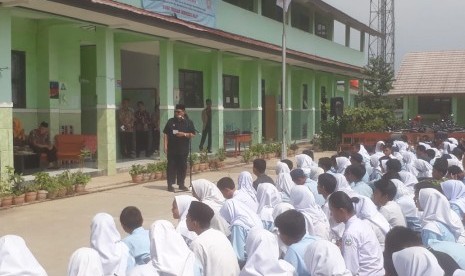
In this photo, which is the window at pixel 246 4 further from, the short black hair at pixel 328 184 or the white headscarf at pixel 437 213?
the white headscarf at pixel 437 213

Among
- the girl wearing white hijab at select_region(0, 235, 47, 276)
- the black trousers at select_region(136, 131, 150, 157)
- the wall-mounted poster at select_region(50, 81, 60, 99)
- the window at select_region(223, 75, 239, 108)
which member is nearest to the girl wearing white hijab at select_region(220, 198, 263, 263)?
the girl wearing white hijab at select_region(0, 235, 47, 276)

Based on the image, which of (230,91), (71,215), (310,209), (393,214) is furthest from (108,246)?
(230,91)

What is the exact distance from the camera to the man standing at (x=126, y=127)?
15945 millimetres

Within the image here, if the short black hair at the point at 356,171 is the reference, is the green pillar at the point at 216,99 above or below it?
above

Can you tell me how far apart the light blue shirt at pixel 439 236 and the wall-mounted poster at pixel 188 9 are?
35.8ft

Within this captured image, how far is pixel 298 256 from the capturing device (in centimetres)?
446

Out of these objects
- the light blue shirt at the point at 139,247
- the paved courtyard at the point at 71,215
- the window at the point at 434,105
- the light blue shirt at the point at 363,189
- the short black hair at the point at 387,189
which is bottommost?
the paved courtyard at the point at 71,215

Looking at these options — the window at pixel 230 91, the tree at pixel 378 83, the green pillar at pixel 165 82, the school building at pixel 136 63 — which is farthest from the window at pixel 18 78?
the tree at pixel 378 83

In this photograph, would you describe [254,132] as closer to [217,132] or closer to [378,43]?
[217,132]

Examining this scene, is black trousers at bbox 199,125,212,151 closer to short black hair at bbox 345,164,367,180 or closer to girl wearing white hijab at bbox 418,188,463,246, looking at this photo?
short black hair at bbox 345,164,367,180

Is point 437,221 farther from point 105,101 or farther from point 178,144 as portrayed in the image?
point 105,101

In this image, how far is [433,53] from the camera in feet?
112

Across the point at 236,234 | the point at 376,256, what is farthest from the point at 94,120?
the point at 376,256

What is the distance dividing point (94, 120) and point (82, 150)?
2.87 m
